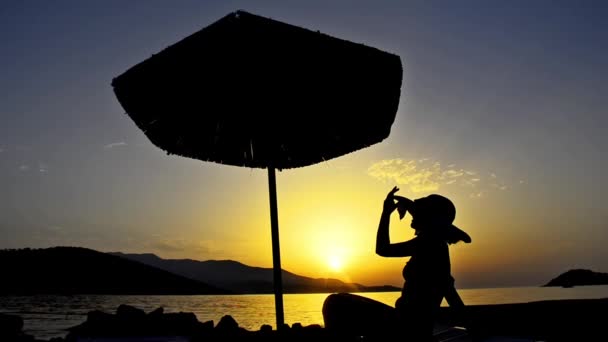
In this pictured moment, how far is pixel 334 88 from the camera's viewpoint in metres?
3.99

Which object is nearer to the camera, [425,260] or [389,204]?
[425,260]

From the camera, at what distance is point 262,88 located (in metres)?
3.66

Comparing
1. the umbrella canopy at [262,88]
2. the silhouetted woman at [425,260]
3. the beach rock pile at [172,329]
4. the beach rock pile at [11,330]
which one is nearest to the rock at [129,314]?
the beach rock pile at [172,329]

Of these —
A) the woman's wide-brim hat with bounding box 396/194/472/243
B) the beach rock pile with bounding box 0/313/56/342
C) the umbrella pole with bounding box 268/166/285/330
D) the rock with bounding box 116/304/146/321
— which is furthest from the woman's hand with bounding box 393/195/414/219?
the beach rock pile with bounding box 0/313/56/342

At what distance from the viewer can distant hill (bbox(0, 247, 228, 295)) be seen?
92625 mm

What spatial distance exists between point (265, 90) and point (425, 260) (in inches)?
75.1

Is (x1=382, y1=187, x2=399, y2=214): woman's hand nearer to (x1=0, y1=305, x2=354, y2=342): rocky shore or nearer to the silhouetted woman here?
the silhouetted woman

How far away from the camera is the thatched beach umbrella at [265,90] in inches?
130

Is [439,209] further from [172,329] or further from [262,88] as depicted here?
[172,329]

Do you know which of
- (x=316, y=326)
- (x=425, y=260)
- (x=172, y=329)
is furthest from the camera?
→ (x=172, y=329)

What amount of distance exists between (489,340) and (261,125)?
8.46ft

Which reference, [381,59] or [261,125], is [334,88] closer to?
[381,59]

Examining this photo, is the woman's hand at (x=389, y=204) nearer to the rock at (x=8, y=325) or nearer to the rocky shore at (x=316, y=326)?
the rocky shore at (x=316, y=326)

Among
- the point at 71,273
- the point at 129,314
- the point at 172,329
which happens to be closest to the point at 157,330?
the point at 172,329
